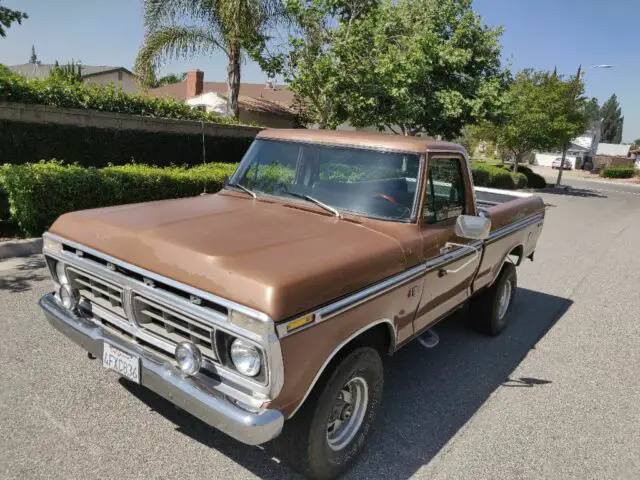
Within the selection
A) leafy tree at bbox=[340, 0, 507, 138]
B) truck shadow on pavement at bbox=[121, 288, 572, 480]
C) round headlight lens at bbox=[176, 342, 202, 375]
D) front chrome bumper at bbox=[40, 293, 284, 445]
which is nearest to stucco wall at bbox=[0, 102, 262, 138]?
leafy tree at bbox=[340, 0, 507, 138]

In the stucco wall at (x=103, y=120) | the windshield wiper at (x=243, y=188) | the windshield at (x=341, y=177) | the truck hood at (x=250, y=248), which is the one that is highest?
the stucco wall at (x=103, y=120)

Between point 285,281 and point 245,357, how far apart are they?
1.40 feet

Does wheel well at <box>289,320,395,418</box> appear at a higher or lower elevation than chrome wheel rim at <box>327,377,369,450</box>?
higher

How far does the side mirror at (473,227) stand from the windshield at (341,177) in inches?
15.2

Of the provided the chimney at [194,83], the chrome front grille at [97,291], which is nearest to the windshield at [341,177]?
the chrome front grille at [97,291]

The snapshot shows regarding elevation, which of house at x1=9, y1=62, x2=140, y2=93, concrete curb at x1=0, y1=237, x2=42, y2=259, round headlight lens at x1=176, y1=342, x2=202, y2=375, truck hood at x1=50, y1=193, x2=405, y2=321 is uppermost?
house at x1=9, y1=62, x2=140, y2=93

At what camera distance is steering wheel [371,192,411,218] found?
11.6ft

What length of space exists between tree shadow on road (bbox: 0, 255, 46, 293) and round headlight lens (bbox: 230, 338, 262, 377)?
414cm

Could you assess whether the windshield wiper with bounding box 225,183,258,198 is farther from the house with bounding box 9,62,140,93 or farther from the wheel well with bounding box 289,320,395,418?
the house with bounding box 9,62,140,93

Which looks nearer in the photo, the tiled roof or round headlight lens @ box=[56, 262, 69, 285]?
→ round headlight lens @ box=[56, 262, 69, 285]

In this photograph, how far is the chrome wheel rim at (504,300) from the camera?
544 centimetres

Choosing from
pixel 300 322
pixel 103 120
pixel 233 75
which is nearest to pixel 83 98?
pixel 103 120

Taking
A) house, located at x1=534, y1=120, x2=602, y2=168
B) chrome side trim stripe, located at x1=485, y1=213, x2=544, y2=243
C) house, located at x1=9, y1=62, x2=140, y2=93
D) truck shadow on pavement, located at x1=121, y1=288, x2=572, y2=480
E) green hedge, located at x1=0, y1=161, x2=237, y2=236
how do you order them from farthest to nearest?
house, located at x1=534, y1=120, x2=602, y2=168 < house, located at x1=9, y1=62, x2=140, y2=93 < green hedge, located at x1=0, y1=161, x2=237, y2=236 < chrome side trim stripe, located at x1=485, y1=213, x2=544, y2=243 < truck shadow on pavement, located at x1=121, y1=288, x2=572, y2=480

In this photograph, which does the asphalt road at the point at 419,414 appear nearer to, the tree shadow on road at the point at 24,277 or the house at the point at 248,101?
the tree shadow on road at the point at 24,277
